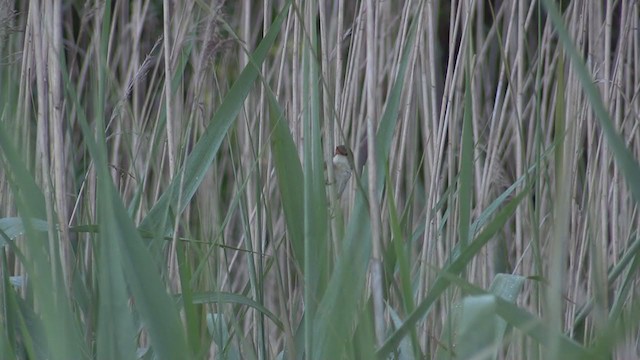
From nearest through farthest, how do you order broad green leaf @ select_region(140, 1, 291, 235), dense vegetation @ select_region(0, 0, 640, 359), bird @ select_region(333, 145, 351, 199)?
1. dense vegetation @ select_region(0, 0, 640, 359)
2. broad green leaf @ select_region(140, 1, 291, 235)
3. bird @ select_region(333, 145, 351, 199)

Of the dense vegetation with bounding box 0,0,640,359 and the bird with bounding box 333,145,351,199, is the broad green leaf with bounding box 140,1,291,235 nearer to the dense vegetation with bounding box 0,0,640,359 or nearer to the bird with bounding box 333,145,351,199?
the dense vegetation with bounding box 0,0,640,359

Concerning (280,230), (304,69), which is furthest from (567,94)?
(280,230)

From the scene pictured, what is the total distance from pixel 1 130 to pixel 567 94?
0.79 metres

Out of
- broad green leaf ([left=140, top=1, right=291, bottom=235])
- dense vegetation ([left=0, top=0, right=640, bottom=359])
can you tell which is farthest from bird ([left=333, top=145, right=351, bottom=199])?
broad green leaf ([left=140, top=1, right=291, bottom=235])

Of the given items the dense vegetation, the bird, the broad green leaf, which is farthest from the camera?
the bird

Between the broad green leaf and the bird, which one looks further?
the bird

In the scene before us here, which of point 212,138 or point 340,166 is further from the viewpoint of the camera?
point 340,166

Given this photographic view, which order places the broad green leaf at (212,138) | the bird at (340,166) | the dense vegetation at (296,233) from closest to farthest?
the dense vegetation at (296,233), the broad green leaf at (212,138), the bird at (340,166)

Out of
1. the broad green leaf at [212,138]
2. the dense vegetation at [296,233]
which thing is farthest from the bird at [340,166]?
the broad green leaf at [212,138]

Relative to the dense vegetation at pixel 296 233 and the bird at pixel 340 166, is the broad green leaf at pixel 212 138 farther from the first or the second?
the bird at pixel 340 166

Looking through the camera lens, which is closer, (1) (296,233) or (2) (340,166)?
(1) (296,233)

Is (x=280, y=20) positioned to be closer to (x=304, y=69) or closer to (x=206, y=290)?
(x=304, y=69)

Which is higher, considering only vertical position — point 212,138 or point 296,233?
point 212,138

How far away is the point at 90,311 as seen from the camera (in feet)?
2.97
